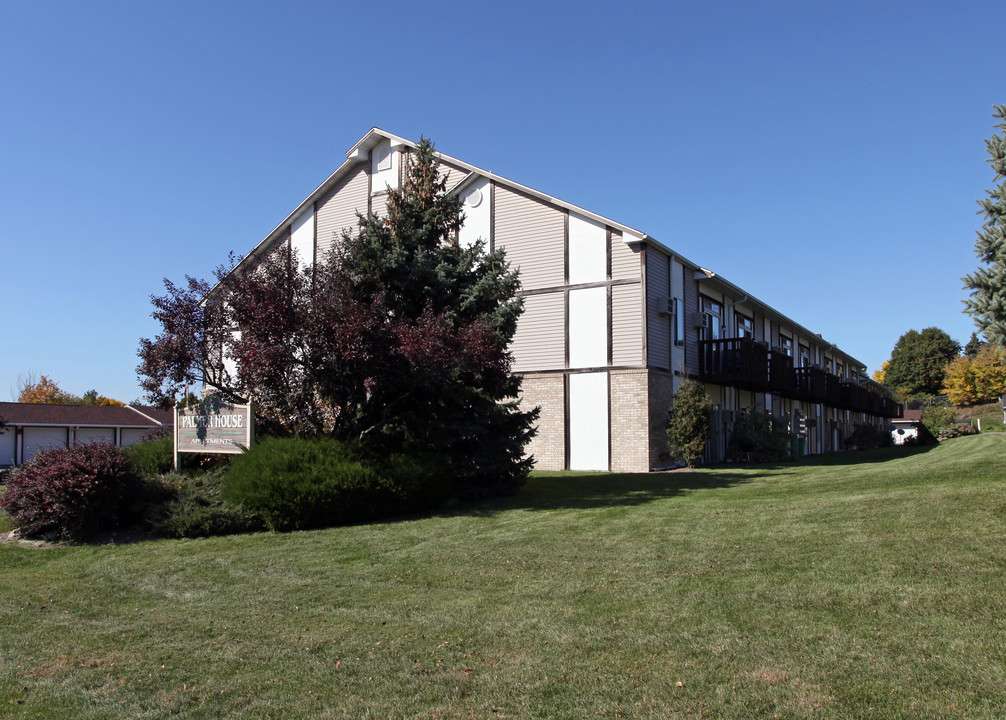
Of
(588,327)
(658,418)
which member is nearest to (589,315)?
(588,327)

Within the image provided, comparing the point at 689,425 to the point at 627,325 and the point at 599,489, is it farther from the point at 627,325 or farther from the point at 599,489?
the point at 599,489

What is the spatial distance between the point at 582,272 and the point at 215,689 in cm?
1920

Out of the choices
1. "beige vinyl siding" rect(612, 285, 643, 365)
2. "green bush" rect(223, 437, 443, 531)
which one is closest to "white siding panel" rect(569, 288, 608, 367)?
"beige vinyl siding" rect(612, 285, 643, 365)

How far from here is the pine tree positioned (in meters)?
9.73

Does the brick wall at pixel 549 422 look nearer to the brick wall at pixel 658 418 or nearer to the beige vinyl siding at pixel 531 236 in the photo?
the brick wall at pixel 658 418

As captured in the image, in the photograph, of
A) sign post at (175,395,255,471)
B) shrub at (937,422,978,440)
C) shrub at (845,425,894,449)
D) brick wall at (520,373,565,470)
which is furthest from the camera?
shrub at (937,422,978,440)

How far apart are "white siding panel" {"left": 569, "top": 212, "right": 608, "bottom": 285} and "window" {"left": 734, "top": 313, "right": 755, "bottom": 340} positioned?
8948 millimetres

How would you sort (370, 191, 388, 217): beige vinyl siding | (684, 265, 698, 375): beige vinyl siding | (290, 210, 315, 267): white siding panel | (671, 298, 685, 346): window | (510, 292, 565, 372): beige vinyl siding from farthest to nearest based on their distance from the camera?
(290, 210, 315, 267): white siding panel → (370, 191, 388, 217): beige vinyl siding → (684, 265, 698, 375): beige vinyl siding → (671, 298, 685, 346): window → (510, 292, 565, 372): beige vinyl siding

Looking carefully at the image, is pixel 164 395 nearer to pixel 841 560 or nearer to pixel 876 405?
pixel 841 560

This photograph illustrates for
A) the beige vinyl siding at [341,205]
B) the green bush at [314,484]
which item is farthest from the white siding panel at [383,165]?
the green bush at [314,484]

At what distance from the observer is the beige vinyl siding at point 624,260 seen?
2228 cm

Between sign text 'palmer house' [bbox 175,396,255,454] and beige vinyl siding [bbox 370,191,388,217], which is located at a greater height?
beige vinyl siding [bbox 370,191,388,217]

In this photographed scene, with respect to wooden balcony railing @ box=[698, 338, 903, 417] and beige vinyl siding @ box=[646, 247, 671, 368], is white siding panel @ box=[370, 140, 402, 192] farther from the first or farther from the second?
wooden balcony railing @ box=[698, 338, 903, 417]

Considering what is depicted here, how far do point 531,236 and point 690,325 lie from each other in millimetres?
5903
